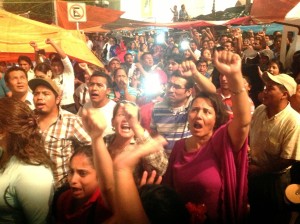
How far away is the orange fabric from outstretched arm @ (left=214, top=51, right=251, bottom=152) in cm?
714

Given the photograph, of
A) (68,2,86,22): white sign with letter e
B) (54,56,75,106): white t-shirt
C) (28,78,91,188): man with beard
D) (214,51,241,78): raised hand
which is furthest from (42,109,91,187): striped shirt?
(68,2,86,22): white sign with letter e

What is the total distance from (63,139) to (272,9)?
784 centimetres

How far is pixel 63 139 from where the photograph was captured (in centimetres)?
313

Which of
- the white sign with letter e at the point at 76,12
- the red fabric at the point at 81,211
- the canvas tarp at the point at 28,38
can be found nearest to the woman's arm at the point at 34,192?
the red fabric at the point at 81,211

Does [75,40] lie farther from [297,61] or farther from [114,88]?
[297,61]

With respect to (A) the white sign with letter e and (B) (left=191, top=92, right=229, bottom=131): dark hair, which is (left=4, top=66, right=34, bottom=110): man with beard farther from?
(A) the white sign with letter e

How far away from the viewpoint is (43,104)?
3244 mm

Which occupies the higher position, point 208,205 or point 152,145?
point 152,145

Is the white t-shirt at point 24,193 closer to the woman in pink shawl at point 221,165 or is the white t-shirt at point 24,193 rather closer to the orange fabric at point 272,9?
the woman in pink shawl at point 221,165

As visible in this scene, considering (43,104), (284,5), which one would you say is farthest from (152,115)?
(284,5)

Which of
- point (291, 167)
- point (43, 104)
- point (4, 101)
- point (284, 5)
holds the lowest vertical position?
point (291, 167)

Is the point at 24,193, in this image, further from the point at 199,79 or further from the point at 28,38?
the point at 28,38

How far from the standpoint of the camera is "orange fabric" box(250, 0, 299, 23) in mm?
8969

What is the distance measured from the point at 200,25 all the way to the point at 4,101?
46.4 ft
